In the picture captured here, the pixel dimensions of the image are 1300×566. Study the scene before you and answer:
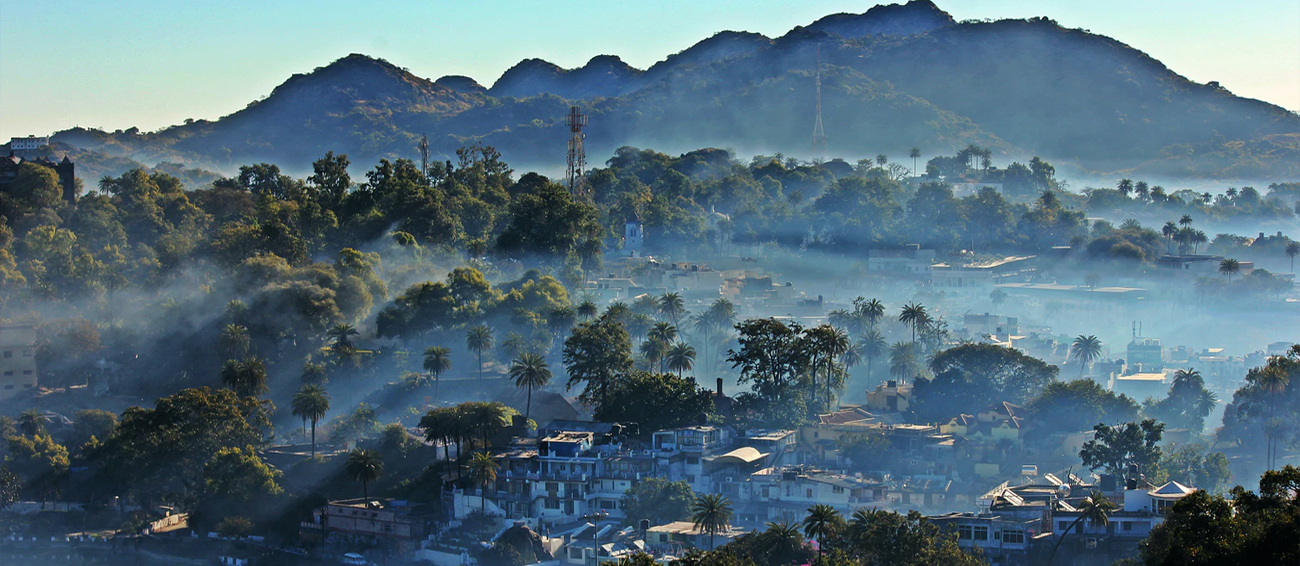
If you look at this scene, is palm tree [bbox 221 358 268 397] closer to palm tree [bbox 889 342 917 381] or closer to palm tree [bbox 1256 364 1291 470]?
palm tree [bbox 889 342 917 381]

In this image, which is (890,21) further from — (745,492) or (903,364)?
(745,492)

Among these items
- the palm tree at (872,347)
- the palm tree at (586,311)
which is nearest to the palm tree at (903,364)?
the palm tree at (872,347)

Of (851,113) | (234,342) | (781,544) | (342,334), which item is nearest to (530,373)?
(342,334)

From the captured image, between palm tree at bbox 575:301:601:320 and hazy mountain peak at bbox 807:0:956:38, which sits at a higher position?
hazy mountain peak at bbox 807:0:956:38

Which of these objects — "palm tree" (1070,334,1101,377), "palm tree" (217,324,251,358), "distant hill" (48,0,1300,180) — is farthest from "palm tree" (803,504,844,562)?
"distant hill" (48,0,1300,180)

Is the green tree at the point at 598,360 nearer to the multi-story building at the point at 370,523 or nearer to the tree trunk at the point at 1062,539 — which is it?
the multi-story building at the point at 370,523

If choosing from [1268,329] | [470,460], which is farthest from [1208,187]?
[470,460]

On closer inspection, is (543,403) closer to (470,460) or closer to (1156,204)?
(470,460)

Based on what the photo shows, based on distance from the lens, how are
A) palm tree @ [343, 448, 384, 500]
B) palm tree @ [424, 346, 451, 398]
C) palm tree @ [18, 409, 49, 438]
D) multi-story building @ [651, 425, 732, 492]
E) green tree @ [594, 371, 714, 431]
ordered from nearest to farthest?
multi-story building @ [651, 425, 732, 492] < palm tree @ [343, 448, 384, 500] < green tree @ [594, 371, 714, 431] < palm tree @ [18, 409, 49, 438] < palm tree @ [424, 346, 451, 398]
